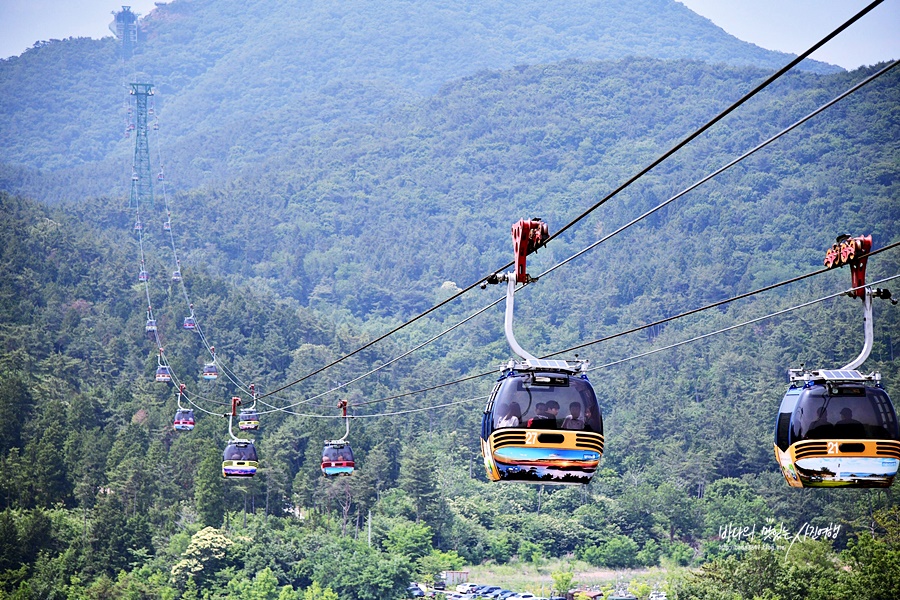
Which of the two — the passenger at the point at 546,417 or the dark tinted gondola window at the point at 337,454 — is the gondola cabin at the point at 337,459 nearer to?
the dark tinted gondola window at the point at 337,454

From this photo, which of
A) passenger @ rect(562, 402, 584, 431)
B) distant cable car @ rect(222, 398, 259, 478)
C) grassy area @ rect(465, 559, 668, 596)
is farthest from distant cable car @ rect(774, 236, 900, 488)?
grassy area @ rect(465, 559, 668, 596)

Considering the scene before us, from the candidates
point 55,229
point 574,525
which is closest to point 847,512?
point 574,525

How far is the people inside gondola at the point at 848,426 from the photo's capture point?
17.1m

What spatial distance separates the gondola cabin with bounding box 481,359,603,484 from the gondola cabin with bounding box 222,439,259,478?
84.8ft

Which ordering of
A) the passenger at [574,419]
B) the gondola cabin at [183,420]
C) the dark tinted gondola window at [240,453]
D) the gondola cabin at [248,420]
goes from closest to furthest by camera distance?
the passenger at [574,419]
the dark tinted gondola window at [240,453]
the gondola cabin at [248,420]
the gondola cabin at [183,420]

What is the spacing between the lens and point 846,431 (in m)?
17.2

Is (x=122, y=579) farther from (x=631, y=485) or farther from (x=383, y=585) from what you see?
(x=631, y=485)

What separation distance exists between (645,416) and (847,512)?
3260cm

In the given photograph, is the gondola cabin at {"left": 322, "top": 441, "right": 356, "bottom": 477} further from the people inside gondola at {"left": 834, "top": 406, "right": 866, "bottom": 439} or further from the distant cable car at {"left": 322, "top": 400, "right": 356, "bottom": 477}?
the people inside gondola at {"left": 834, "top": 406, "right": 866, "bottom": 439}

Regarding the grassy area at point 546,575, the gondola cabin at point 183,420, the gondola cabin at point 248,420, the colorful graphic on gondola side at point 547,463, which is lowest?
the grassy area at point 546,575

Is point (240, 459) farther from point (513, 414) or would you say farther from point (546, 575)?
point (546, 575)

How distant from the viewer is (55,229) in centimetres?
16400

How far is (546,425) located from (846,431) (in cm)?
359

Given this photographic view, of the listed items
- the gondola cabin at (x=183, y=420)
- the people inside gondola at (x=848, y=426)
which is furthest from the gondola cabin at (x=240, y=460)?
the people inside gondola at (x=848, y=426)
